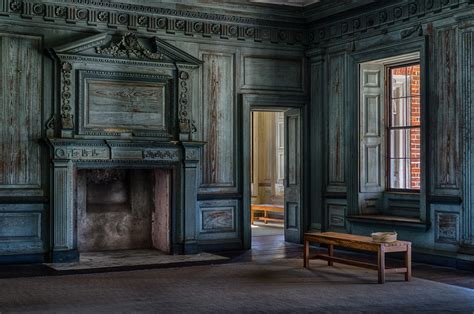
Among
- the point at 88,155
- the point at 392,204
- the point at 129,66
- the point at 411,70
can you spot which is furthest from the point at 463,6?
the point at 88,155

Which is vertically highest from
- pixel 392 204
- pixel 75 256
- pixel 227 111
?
pixel 227 111

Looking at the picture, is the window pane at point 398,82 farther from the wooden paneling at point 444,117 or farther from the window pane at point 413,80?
the wooden paneling at point 444,117

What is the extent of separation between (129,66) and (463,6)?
15.1ft

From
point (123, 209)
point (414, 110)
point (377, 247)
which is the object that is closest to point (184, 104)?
point (123, 209)

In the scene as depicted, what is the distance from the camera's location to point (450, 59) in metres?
8.78

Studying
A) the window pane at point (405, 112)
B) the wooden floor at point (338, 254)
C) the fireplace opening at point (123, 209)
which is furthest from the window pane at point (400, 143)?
the fireplace opening at point (123, 209)

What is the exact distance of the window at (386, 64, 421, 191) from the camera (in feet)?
33.0

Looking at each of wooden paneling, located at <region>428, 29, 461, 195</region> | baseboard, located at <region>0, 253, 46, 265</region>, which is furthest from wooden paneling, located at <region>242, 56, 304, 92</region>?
baseboard, located at <region>0, 253, 46, 265</region>

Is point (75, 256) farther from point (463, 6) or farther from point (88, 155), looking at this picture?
point (463, 6)

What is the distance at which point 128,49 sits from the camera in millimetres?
9773

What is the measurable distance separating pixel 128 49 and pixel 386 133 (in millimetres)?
4077

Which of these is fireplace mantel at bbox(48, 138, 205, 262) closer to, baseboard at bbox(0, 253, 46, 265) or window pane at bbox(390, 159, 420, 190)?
baseboard at bbox(0, 253, 46, 265)

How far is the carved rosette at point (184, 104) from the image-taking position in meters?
10.1

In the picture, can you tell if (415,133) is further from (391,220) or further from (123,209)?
(123,209)
